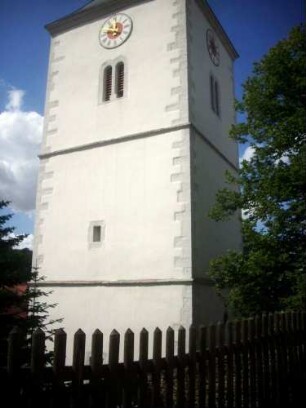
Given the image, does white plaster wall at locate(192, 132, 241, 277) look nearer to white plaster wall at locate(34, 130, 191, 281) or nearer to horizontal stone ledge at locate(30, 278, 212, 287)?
horizontal stone ledge at locate(30, 278, 212, 287)

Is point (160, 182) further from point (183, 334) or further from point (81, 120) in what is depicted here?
point (183, 334)

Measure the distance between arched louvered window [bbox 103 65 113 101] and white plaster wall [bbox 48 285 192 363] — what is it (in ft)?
22.4

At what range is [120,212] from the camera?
11578 millimetres

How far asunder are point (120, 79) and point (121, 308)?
7.98 metres

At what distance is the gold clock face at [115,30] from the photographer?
13.9 m

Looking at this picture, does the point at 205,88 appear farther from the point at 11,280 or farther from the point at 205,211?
the point at 11,280

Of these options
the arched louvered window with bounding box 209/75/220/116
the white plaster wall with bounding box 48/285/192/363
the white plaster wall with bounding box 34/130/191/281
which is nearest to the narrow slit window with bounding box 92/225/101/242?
the white plaster wall with bounding box 34/130/191/281

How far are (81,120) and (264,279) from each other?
28.3 ft

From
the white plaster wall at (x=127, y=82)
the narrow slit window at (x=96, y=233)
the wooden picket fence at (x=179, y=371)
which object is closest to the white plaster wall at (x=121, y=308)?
the narrow slit window at (x=96, y=233)

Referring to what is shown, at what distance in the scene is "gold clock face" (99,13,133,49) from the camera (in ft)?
45.5

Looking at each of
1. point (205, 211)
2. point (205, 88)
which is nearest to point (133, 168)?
point (205, 211)

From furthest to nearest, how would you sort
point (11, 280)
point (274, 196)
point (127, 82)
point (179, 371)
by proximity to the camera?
point (127, 82) → point (274, 196) → point (11, 280) → point (179, 371)

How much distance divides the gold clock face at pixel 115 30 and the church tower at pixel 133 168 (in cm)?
5

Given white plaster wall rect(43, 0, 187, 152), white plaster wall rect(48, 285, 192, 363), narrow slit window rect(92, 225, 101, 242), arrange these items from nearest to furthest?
white plaster wall rect(48, 285, 192, 363) < narrow slit window rect(92, 225, 101, 242) < white plaster wall rect(43, 0, 187, 152)
